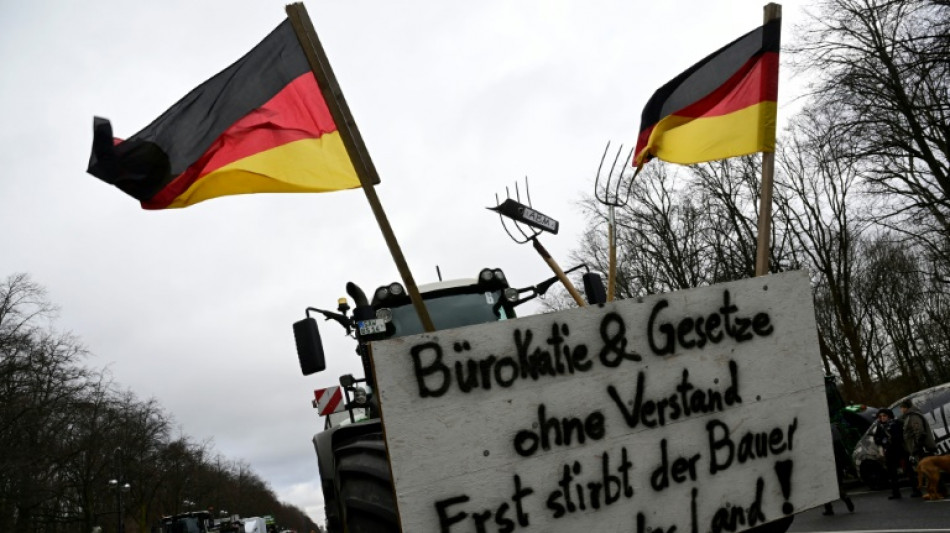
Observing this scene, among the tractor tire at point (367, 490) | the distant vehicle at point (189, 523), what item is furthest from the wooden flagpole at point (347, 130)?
the distant vehicle at point (189, 523)

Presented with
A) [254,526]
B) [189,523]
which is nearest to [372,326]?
[189,523]

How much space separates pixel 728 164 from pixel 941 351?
835 inches

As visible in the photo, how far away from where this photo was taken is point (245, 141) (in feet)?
16.3

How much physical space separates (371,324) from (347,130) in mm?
2243

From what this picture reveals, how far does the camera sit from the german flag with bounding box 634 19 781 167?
19.0 feet

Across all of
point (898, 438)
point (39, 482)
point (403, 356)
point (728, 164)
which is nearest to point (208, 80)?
point (403, 356)

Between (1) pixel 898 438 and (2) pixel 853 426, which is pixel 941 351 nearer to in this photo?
(2) pixel 853 426

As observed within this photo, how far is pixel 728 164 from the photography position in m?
32.8

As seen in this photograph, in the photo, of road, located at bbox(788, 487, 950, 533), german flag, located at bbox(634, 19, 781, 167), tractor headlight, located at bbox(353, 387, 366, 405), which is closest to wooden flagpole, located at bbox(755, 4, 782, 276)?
german flag, located at bbox(634, 19, 781, 167)

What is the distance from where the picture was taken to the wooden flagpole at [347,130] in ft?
14.1

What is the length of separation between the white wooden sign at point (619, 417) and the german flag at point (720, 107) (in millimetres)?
1571

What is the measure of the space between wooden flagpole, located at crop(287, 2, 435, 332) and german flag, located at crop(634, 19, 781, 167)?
8.53 ft

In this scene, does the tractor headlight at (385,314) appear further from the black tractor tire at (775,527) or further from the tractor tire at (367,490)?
the black tractor tire at (775,527)

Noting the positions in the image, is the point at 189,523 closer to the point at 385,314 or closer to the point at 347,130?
the point at 385,314
